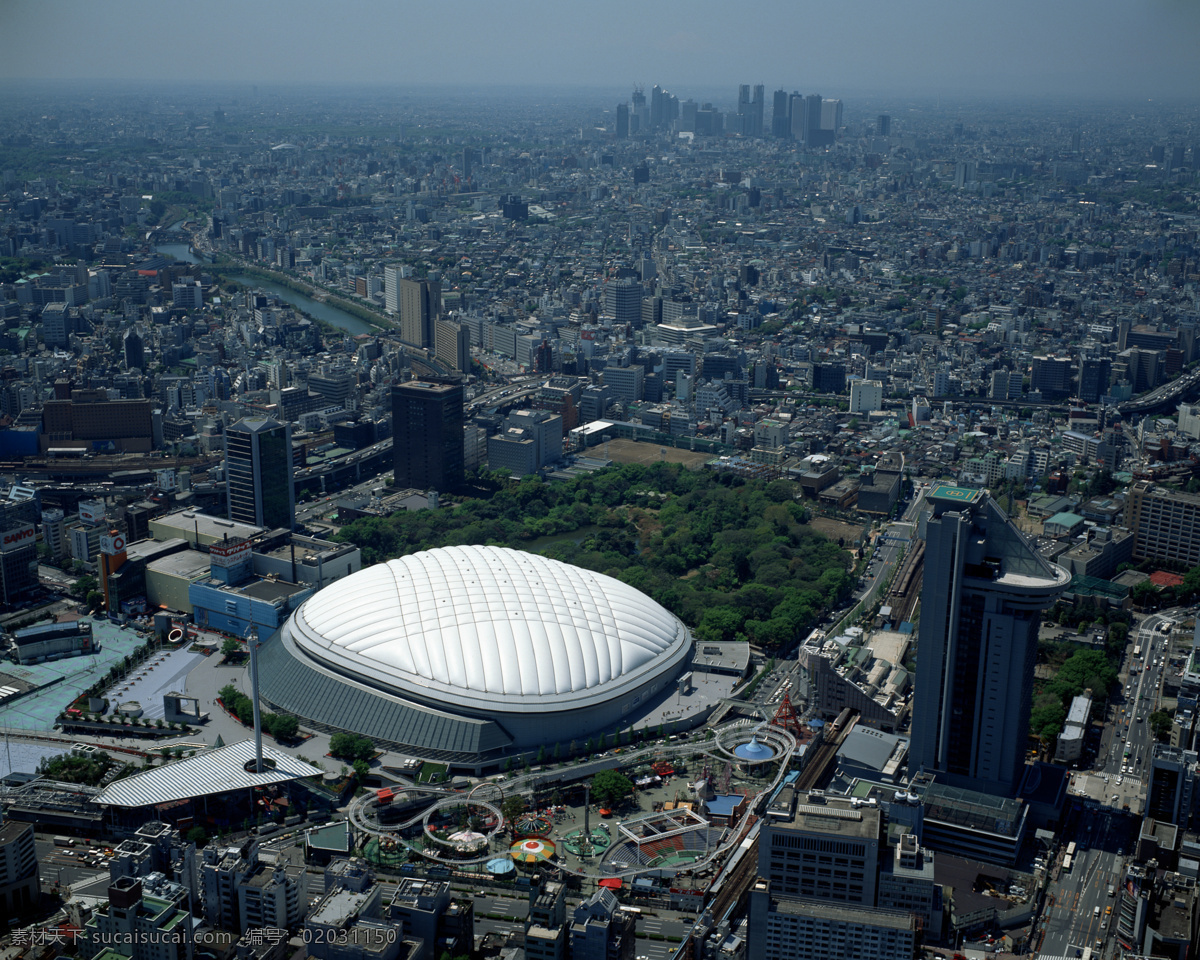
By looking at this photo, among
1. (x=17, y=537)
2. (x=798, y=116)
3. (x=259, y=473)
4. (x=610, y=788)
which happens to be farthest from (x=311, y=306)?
(x=798, y=116)

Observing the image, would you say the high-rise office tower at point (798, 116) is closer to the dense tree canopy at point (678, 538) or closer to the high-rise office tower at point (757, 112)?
the high-rise office tower at point (757, 112)

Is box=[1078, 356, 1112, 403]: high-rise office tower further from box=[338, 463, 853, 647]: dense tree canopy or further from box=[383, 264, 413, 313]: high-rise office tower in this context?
box=[383, 264, 413, 313]: high-rise office tower

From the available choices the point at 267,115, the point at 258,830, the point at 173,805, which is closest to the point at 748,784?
A: the point at 258,830

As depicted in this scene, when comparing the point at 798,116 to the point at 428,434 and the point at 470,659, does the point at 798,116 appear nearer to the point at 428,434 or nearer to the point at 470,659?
the point at 428,434

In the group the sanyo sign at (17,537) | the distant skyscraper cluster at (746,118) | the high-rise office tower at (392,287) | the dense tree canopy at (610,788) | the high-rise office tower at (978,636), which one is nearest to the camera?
the high-rise office tower at (978,636)

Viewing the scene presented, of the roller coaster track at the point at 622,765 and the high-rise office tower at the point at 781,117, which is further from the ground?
the high-rise office tower at the point at 781,117

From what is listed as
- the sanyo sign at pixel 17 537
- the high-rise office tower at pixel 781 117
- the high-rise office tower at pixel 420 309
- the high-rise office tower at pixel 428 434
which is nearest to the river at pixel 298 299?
the high-rise office tower at pixel 420 309
